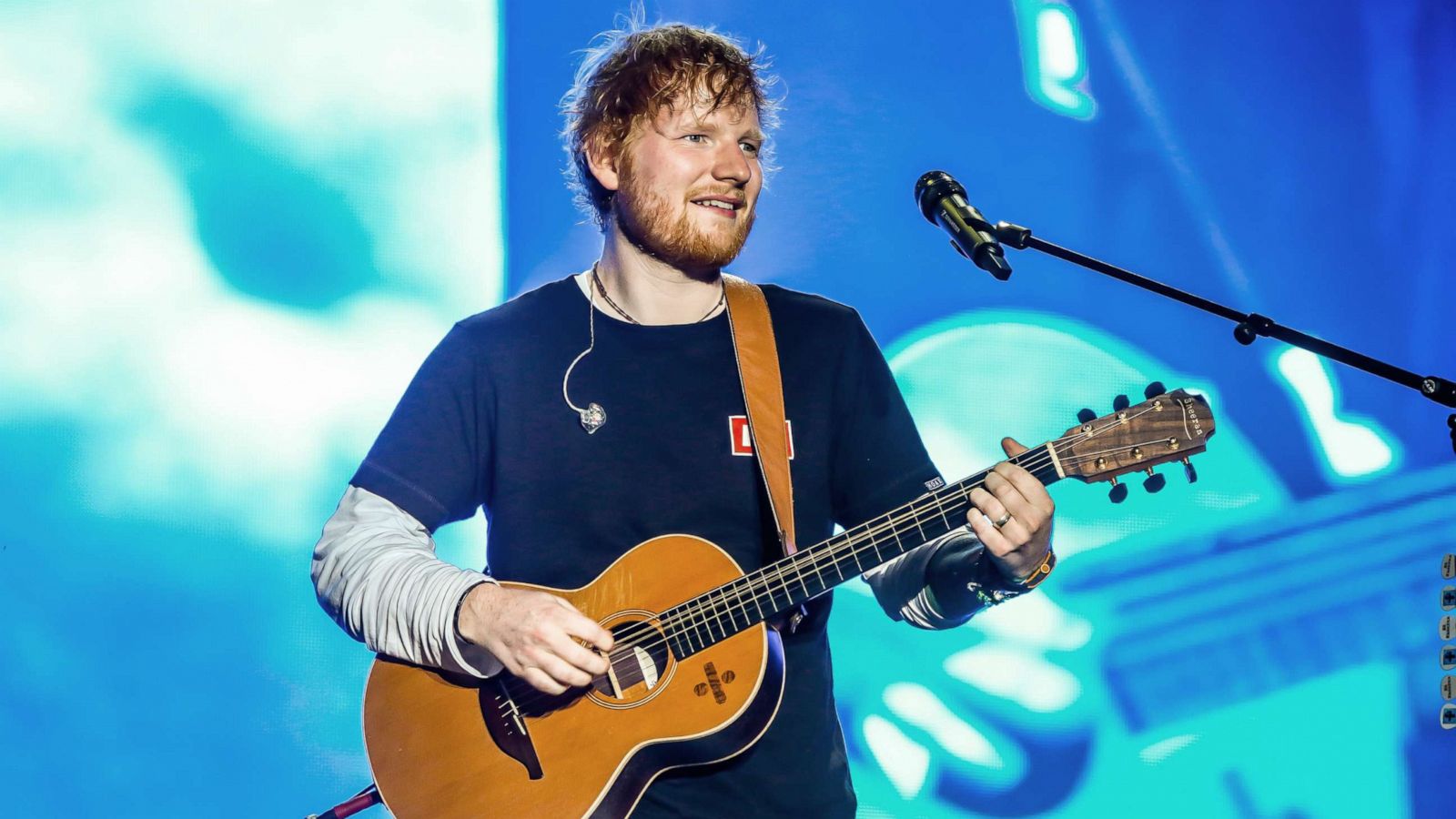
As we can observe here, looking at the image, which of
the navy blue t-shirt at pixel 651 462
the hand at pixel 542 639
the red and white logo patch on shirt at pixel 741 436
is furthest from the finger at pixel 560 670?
the red and white logo patch on shirt at pixel 741 436

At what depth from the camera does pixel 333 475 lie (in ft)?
9.27

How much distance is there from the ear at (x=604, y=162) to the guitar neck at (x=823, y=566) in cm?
89

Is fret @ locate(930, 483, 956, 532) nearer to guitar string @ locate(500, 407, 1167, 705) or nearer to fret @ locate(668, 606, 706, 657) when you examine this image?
guitar string @ locate(500, 407, 1167, 705)

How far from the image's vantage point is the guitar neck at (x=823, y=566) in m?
1.97

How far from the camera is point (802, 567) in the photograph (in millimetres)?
2012

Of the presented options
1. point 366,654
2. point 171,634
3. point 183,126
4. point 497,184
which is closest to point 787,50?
point 497,184

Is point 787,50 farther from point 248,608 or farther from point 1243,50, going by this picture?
point 248,608

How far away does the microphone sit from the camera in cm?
180

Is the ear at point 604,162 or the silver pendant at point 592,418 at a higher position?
the ear at point 604,162

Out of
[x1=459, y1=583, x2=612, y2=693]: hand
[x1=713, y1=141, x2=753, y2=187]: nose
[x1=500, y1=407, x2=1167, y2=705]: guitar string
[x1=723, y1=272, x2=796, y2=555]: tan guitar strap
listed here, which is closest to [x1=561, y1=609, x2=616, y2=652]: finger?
[x1=459, y1=583, x2=612, y2=693]: hand

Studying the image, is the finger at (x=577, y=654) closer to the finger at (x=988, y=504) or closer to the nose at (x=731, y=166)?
the finger at (x=988, y=504)

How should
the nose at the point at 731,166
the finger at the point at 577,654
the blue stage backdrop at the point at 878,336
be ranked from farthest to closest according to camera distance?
1. the blue stage backdrop at the point at 878,336
2. the nose at the point at 731,166
3. the finger at the point at 577,654

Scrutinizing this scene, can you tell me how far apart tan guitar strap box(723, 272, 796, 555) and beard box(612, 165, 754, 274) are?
118 millimetres

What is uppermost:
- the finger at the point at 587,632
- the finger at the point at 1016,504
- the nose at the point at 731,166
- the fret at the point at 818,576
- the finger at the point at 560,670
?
A: the nose at the point at 731,166
